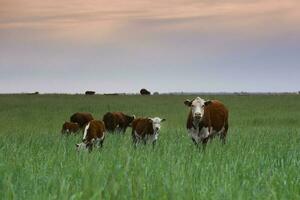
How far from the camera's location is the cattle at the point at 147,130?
17.1 meters

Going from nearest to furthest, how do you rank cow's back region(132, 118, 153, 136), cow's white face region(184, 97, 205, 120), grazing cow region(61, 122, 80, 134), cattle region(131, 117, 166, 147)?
cow's white face region(184, 97, 205, 120), cattle region(131, 117, 166, 147), cow's back region(132, 118, 153, 136), grazing cow region(61, 122, 80, 134)

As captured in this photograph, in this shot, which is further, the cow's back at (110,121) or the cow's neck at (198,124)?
the cow's back at (110,121)

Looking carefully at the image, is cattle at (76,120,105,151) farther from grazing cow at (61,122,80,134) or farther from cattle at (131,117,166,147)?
grazing cow at (61,122,80,134)

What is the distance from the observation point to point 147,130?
17.3m

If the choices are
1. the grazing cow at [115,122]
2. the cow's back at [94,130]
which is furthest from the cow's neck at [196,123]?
the grazing cow at [115,122]

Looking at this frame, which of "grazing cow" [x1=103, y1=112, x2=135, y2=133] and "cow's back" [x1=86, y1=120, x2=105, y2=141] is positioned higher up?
"cow's back" [x1=86, y1=120, x2=105, y2=141]

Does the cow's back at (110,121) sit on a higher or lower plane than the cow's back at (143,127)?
lower

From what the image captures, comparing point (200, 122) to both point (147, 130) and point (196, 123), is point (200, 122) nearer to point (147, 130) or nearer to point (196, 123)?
point (196, 123)

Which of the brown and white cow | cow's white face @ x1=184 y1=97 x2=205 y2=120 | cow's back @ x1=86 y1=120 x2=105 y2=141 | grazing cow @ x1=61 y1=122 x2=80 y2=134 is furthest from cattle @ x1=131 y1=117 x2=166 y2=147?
grazing cow @ x1=61 y1=122 x2=80 y2=134

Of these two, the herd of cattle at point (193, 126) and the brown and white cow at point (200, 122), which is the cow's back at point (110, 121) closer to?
the herd of cattle at point (193, 126)

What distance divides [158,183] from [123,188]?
465mm

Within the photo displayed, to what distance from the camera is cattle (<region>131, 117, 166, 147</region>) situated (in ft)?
56.1

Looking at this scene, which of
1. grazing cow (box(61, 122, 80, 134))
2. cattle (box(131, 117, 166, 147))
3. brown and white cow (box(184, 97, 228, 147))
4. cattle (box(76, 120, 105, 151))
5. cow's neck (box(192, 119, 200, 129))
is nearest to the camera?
brown and white cow (box(184, 97, 228, 147))

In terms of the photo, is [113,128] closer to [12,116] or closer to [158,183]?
[12,116]
